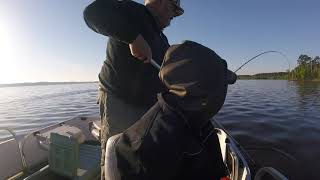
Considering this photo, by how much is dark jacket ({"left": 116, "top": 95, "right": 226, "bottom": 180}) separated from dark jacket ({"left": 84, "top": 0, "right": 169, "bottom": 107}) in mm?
1047

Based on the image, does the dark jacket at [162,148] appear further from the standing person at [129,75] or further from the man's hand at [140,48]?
the standing person at [129,75]

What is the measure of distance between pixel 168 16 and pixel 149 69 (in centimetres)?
74

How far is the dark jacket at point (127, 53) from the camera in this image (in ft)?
7.95

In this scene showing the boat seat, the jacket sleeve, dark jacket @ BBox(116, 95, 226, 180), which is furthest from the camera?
the jacket sleeve

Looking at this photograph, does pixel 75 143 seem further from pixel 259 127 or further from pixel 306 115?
pixel 306 115

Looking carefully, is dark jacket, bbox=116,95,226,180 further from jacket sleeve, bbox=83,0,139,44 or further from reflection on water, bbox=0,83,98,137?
reflection on water, bbox=0,83,98,137

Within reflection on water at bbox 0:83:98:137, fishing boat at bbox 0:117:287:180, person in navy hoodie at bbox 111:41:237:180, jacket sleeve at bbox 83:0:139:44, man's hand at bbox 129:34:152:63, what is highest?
Answer: jacket sleeve at bbox 83:0:139:44

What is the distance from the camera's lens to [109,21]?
2393mm

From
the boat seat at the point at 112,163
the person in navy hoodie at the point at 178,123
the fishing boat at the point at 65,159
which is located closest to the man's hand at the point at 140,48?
the person in navy hoodie at the point at 178,123

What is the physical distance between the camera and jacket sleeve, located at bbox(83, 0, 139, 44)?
2393 millimetres

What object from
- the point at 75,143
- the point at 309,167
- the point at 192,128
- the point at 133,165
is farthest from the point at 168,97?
the point at 309,167

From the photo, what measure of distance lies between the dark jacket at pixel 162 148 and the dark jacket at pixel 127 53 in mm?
1047

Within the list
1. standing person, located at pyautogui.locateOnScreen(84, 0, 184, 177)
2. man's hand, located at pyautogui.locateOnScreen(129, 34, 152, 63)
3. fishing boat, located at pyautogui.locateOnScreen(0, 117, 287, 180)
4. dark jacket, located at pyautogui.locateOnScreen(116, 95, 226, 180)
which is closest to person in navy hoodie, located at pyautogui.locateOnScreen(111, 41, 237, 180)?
dark jacket, located at pyautogui.locateOnScreen(116, 95, 226, 180)

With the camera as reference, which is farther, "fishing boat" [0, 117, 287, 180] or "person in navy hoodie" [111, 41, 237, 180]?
"fishing boat" [0, 117, 287, 180]
